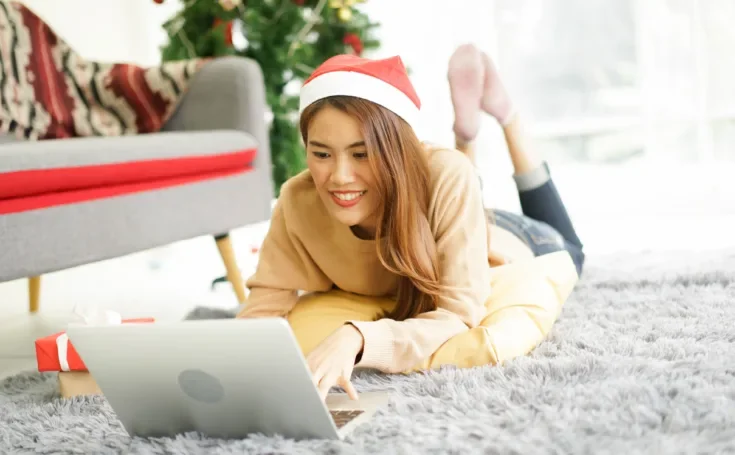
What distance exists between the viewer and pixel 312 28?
10.0 ft

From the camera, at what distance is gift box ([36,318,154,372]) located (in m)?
1.21

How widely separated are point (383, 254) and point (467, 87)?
0.78 m

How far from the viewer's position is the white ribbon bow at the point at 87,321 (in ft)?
3.98

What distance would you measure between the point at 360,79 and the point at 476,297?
0.36m

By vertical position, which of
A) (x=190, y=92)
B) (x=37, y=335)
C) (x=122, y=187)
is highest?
(x=190, y=92)

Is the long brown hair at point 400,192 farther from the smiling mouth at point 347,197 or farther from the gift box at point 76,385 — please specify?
the gift box at point 76,385

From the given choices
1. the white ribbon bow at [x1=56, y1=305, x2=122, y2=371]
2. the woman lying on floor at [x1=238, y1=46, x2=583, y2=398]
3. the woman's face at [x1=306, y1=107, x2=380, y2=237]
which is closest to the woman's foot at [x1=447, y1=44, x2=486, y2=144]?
the woman lying on floor at [x1=238, y1=46, x2=583, y2=398]

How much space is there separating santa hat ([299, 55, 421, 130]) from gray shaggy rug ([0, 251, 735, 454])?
0.40 m

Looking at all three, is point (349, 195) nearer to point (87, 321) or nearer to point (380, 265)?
point (380, 265)

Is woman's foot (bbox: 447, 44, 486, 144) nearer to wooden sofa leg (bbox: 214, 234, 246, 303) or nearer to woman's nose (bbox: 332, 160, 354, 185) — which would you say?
wooden sofa leg (bbox: 214, 234, 246, 303)

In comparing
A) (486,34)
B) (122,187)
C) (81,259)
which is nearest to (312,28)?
(486,34)

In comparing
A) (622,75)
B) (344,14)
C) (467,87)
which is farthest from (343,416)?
(622,75)

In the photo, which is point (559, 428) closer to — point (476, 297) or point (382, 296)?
point (476, 297)

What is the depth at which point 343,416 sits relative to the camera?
0.97 metres
